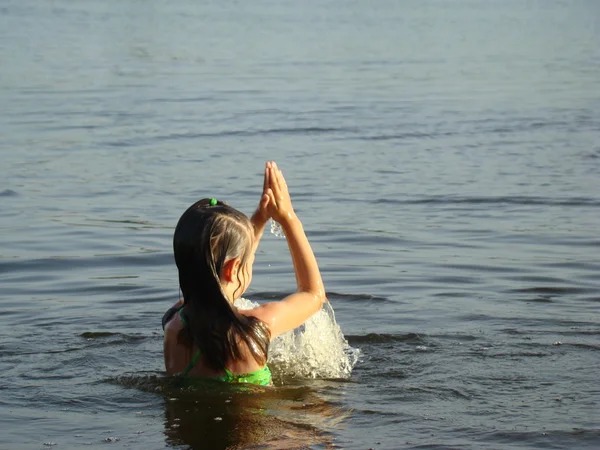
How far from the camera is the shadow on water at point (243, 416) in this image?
17.1ft

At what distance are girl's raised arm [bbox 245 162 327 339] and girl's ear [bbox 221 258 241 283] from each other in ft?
0.93

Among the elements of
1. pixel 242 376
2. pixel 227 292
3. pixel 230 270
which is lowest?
pixel 242 376

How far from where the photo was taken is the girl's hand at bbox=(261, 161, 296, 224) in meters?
4.91

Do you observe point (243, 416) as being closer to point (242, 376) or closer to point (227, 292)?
point (242, 376)

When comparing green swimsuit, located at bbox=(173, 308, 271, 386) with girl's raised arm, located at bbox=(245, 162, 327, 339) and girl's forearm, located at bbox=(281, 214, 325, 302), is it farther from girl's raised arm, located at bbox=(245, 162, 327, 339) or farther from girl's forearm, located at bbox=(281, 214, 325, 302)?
girl's forearm, located at bbox=(281, 214, 325, 302)

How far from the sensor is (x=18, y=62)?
23.9 m

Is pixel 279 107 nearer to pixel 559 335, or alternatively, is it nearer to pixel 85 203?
pixel 85 203

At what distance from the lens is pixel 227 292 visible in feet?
16.5

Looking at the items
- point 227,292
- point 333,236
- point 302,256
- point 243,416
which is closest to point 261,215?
point 302,256

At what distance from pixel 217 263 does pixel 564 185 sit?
8344mm

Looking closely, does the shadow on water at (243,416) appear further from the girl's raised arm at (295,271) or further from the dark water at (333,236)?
the girl's raised arm at (295,271)

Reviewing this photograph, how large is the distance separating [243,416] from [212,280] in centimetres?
97

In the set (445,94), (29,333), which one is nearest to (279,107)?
(445,94)

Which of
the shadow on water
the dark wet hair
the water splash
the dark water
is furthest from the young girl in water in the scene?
the water splash
